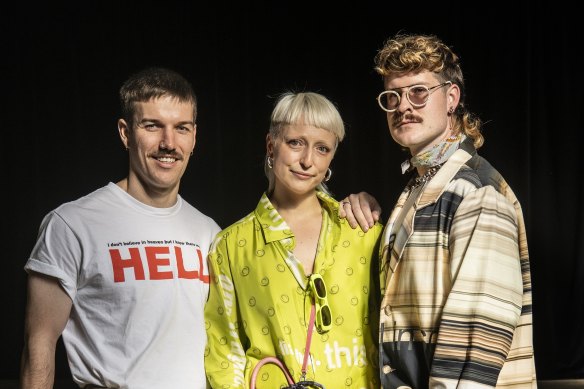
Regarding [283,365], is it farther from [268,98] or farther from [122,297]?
[268,98]

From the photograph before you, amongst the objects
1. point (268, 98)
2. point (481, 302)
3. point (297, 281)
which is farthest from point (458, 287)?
point (268, 98)

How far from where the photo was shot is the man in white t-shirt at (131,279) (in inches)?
83.7

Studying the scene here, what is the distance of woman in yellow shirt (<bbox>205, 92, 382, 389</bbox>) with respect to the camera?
2164 mm

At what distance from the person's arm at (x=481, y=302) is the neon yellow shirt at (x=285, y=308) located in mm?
399

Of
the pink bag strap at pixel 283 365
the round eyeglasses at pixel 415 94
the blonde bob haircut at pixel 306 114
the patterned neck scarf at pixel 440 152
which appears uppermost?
the round eyeglasses at pixel 415 94

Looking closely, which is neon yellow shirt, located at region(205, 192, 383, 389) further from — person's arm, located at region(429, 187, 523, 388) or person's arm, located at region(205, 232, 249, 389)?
person's arm, located at region(429, 187, 523, 388)

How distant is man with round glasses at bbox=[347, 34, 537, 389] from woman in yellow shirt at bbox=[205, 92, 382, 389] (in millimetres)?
172

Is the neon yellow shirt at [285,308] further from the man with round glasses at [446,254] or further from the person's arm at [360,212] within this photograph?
the man with round glasses at [446,254]

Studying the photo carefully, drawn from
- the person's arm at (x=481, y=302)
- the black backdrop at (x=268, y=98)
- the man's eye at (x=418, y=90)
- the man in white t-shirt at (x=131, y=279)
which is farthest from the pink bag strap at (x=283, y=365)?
the black backdrop at (x=268, y=98)

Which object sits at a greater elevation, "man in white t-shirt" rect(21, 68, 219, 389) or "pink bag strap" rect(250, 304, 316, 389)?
"man in white t-shirt" rect(21, 68, 219, 389)

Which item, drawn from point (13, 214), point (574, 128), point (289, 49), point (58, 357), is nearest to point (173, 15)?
point (289, 49)

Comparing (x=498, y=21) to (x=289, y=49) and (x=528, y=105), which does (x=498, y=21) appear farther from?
(x=289, y=49)

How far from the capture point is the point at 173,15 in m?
4.75

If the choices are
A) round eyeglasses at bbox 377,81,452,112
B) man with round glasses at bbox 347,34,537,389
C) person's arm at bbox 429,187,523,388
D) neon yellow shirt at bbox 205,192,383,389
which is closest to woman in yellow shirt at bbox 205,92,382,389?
neon yellow shirt at bbox 205,192,383,389
